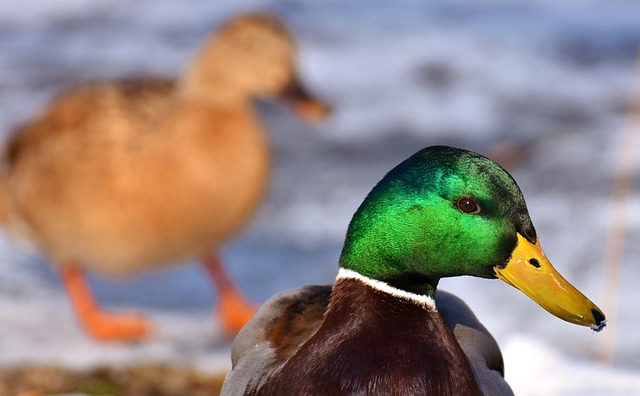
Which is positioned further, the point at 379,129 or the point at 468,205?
the point at 379,129

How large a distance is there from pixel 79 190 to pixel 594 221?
258cm

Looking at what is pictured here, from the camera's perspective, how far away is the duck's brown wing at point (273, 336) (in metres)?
2.42

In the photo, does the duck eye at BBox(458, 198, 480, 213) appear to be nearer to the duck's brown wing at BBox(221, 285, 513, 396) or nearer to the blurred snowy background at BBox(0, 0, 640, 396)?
the duck's brown wing at BBox(221, 285, 513, 396)

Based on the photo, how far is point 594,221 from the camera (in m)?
5.77

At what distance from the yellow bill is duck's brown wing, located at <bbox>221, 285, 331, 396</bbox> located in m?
0.46

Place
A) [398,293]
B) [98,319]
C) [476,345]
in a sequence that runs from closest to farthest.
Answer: [398,293] < [476,345] < [98,319]

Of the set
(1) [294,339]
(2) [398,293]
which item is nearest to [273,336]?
(1) [294,339]

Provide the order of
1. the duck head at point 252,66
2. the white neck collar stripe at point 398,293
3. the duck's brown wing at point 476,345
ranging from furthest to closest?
the duck head at point 252,66
the duck's brown wing at point 476,345
the white neck collar stripe at point 398,293

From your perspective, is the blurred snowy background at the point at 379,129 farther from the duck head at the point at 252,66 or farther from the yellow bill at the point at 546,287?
the yellow bill at the point at 546,287

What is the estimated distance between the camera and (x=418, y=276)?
7.63 ft

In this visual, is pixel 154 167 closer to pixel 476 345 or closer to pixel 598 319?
pixel 476 345

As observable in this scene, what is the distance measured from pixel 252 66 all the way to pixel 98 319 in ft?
4.64

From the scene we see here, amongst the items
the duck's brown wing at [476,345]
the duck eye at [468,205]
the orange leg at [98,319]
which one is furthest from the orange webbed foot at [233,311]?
the duck eye at [468,205]

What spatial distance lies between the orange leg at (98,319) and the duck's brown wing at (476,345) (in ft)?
8.66
